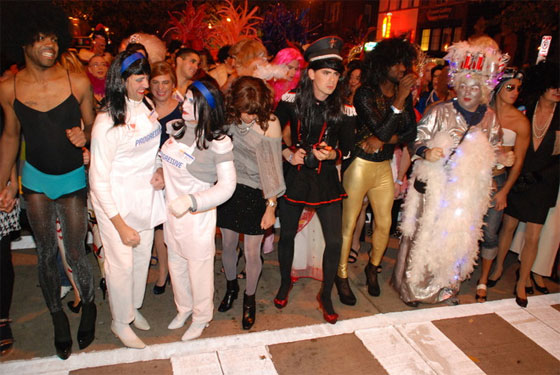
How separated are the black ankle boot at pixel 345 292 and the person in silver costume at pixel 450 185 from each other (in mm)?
564

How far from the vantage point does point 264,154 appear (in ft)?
10.0

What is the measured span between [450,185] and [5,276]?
368cm

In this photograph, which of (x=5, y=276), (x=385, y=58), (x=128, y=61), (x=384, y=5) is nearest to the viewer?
(x=128, y=61)

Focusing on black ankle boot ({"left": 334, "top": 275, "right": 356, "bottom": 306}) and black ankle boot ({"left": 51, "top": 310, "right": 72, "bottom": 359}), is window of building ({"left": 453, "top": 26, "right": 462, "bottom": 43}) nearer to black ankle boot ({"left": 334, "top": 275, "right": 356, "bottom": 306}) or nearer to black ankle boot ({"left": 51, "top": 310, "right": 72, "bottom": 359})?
black ankle boot ({"left": 334, "top": 275, "right": 356, "bottom": 306})

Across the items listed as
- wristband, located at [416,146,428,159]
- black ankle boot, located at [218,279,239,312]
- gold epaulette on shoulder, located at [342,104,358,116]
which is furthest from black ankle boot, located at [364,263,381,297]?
gold epaulette on shoulder, located at [342,104,358,116]

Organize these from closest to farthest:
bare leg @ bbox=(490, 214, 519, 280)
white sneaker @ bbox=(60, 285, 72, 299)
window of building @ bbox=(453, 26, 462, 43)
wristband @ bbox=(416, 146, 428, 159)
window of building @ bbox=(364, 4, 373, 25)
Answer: wristband @ bbox=(416, 146, 428, 159) → white sneaker @ bbox=(60, 285, 72, 299) → bare leg @ bbox=(490, 214, 519, 280) → window of building @ bbox=(453, 26, 462, 43) → window of building @ bbox=(364, 4, 373, 25)

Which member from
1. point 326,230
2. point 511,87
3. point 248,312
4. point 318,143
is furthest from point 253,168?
point 511,87

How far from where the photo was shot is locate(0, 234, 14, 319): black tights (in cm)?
298

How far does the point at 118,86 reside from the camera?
2633 millimetres

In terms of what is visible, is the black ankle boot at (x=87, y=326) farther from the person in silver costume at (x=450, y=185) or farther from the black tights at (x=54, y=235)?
the person in silver costume at (x=450, y=185)

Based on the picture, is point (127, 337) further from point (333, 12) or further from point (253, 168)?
point (333, 12)

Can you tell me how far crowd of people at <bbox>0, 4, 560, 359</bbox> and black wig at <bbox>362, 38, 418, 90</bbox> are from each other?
2 centimetres

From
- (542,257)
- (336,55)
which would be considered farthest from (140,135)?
(542,257)

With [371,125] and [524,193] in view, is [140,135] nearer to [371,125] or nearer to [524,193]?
[371,125]
